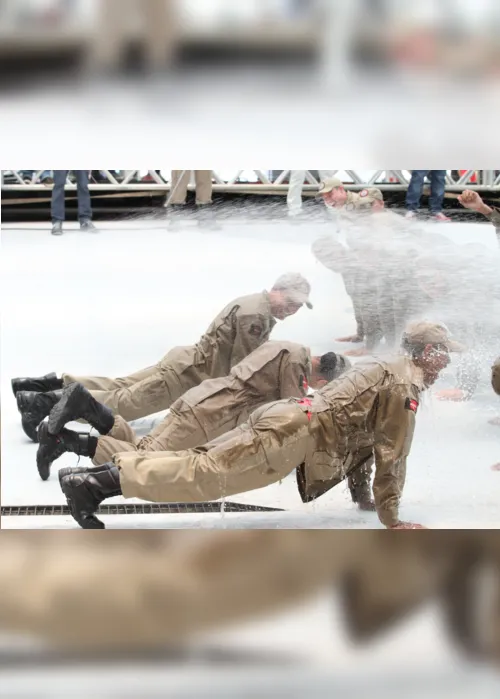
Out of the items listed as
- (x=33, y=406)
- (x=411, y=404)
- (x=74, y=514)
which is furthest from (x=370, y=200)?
(x=74, y=514)

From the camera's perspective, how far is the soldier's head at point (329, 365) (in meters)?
3.88

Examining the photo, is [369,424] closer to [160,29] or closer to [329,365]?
[329,365]

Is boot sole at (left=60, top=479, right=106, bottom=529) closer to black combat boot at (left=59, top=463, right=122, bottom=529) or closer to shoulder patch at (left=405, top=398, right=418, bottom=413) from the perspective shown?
black combat boot at (left=59, top=463, right=122, bottom=529)

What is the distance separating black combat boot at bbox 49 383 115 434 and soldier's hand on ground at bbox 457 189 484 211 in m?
1.51

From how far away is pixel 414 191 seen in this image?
12.7 ft

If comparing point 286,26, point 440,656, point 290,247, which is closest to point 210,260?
point 290,247

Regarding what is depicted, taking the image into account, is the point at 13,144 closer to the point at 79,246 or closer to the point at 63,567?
the point at 79,246

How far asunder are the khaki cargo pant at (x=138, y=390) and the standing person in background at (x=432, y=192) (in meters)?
1.07

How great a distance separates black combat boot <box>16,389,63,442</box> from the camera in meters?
3.85

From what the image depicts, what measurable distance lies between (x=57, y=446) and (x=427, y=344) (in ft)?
4.62

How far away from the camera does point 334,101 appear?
3.73 meters

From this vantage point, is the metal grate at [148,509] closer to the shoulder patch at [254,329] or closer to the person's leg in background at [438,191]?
the shoulder patch at [254,329]

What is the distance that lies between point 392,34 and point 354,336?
108 centimetres

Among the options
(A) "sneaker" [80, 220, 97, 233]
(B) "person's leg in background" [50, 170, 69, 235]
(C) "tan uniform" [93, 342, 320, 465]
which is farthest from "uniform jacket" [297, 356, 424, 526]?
(B) "person's leg in background" [50, 170, 69, 235]
